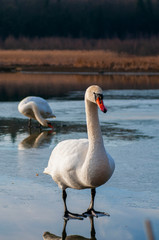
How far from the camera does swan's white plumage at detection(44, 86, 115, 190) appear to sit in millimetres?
6008

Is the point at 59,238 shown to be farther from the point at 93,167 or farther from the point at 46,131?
the point at 46,131

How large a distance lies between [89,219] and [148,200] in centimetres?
103

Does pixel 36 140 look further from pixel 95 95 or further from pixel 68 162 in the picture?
pixel 95 95

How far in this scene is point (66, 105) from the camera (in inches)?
821

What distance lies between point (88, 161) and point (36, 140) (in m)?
6.66

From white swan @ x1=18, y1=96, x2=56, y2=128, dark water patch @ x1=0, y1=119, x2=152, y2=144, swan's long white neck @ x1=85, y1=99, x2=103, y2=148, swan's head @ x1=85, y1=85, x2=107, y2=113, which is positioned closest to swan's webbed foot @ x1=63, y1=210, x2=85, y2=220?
swan's long white neck @ x1=85, y1=99, x2=103, y2=148

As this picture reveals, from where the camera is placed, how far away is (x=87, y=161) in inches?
237

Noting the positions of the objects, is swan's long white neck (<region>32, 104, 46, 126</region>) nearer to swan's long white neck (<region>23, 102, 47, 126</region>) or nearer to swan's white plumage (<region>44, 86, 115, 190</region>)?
swan's long white neck (<region>23, 102, 47, 126</region>)

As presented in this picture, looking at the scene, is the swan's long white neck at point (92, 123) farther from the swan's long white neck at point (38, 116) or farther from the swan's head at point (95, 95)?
the swan's long white neck at point (38, 116)

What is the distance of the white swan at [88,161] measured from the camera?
19.7 ft

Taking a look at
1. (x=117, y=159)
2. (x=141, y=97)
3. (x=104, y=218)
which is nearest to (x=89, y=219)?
(x=104, y=218)

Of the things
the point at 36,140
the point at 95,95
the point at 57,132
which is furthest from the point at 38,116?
the point at 95,95

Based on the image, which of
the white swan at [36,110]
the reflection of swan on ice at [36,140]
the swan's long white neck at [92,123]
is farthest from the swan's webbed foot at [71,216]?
the white swan at [36,110]

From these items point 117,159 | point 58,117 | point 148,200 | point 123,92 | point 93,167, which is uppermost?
point 93,167
